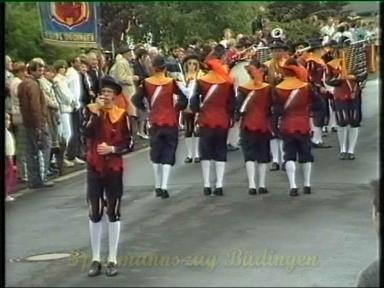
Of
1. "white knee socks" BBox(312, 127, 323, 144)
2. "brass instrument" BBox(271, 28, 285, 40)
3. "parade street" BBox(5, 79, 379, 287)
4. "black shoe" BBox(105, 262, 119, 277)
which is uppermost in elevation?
"brass instrument" BBox(271, 28, 285, 40)

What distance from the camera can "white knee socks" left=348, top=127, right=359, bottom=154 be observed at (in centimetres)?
697

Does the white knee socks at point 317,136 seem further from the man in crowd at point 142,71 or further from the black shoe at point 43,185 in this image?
the black shoe at point 43,185

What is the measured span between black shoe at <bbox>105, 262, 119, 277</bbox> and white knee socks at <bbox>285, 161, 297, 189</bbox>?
4.49 feet

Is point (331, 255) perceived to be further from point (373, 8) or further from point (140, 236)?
point (373, 8)

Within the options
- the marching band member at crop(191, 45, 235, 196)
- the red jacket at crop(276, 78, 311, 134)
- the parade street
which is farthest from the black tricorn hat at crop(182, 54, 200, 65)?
the red jacket at crop(276, 78, 311, 134)

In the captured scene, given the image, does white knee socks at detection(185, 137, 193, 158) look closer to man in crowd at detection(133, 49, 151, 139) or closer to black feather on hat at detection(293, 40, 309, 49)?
man in crowd at detection(133, 49, 151, 139)

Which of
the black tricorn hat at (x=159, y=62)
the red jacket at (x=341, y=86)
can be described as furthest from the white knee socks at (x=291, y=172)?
the black tricorn hat at (x=159, y=62)

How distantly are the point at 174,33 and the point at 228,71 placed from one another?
151 cm

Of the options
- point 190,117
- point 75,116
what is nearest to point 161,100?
point 190,117

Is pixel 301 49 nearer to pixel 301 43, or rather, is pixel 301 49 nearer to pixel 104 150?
pixel 301 43

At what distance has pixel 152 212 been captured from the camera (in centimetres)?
657

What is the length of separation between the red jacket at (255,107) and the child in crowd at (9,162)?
6.36 feet

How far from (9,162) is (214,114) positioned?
6.62 ft

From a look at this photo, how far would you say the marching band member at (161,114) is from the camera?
268 inches
